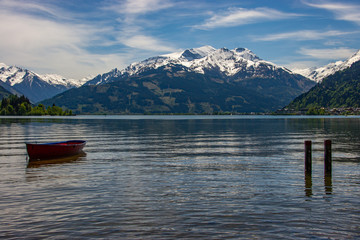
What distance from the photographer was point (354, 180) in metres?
35.1

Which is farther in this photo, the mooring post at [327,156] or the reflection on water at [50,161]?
the reflection on water at [50,161]

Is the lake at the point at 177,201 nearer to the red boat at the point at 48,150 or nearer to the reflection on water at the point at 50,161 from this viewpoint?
the reflection on water at the point at 50,161

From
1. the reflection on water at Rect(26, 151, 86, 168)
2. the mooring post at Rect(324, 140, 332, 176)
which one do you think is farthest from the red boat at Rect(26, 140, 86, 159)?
the mooring post at Rect(324, 140, 332, 176)

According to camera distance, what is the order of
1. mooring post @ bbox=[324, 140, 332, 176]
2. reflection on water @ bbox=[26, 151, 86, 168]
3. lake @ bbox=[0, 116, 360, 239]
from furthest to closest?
reflection on water @ bbox=[26, 151, 86, 168]
mooring post @ bbox=[324, 140, 332, 176]
lake @ bbox=[0, 116, 360, 239]

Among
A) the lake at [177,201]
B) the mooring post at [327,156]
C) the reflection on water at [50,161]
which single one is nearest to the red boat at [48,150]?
the reflection on water at [50,161]

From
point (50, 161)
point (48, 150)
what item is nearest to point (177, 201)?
point (50, 161)

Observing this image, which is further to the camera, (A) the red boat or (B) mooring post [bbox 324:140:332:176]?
(A) the red boat

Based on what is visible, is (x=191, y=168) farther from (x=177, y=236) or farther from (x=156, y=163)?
(x=177, y=236)

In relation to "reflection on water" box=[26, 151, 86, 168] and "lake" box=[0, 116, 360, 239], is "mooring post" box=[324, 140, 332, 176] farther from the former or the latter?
"reflection on water" box=[26, 151, 86, 168]

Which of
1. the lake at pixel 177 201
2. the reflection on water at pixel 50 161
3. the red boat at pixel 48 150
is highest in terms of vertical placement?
the red boat at pixel 48 150

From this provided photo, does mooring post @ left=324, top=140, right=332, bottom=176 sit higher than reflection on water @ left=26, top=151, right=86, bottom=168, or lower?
higher

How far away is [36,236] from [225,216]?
36.0 feet

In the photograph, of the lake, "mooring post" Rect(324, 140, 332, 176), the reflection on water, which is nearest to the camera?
the lake

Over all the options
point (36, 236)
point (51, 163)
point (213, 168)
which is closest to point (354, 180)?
point (213, 168)
